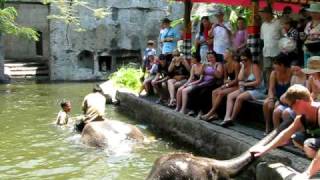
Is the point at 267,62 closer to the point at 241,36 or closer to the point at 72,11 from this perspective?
the point at 241,36

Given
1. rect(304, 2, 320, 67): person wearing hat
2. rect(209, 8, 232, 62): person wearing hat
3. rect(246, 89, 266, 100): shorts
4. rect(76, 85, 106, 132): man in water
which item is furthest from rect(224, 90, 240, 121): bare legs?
rect(76, 85, 106, 132): man in water

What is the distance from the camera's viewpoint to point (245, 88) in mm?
10430

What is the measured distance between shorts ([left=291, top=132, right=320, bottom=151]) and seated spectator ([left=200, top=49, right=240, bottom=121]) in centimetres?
401

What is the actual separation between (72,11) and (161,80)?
16989mm

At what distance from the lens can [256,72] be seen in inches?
406

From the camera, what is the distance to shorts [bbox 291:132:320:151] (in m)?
6.16

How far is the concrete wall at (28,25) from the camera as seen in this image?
32844 millimetres

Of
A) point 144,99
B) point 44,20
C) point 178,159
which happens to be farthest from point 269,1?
point 44,20

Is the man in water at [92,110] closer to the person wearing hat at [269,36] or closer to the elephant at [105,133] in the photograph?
the elephant at [105,133]

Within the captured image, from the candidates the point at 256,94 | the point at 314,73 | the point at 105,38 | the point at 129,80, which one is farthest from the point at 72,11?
the point at 314,73

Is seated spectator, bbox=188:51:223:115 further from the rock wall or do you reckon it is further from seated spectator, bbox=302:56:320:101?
the rock wall

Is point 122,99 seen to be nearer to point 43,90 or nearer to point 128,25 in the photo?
point 43,90

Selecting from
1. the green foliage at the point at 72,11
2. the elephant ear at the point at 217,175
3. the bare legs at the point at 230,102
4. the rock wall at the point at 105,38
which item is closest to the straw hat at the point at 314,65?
the elephant ear at the point at 217,175

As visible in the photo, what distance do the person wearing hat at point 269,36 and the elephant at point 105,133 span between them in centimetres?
308
